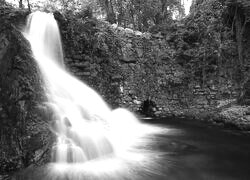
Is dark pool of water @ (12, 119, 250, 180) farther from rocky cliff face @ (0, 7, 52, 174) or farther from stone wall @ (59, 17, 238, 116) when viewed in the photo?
stone wall @ (59, 17, 238, 116)

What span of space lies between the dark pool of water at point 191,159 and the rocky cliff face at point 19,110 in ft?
1.48

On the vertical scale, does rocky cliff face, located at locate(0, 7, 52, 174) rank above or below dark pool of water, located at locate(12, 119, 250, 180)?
above

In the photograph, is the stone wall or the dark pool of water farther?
the stone wall

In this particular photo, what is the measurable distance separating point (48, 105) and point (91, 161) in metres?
1.77

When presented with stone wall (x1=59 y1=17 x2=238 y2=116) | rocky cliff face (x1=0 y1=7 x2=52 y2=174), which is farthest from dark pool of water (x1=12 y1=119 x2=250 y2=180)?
stone wall (x1=59 y1=17 x2=238 y2=116)

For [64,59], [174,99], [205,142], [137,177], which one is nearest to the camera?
[137,177]

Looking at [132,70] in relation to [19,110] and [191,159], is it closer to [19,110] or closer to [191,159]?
[191,159]

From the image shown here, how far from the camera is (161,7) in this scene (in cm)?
1838

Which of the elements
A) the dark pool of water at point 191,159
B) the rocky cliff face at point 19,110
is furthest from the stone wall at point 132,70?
the rocky cliff face at point 19,110

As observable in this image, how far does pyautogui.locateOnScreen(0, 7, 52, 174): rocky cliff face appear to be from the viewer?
504cm

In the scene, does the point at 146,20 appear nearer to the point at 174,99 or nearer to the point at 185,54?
the point at 185,54

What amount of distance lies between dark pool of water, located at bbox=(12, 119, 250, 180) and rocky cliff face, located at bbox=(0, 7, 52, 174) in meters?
0.45

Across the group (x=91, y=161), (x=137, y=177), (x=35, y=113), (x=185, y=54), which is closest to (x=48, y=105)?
(x=35, y=113)

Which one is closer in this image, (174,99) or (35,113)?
(35,113)
